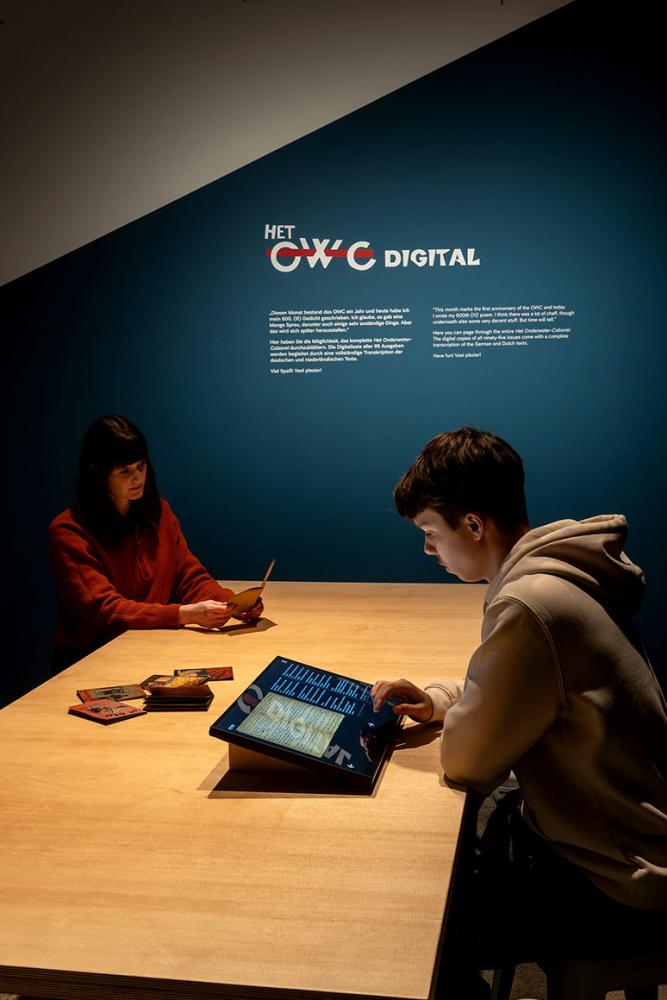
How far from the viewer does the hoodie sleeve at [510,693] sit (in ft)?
4.53

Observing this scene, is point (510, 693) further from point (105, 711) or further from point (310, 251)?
point (310, 251)

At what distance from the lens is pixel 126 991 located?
1003 mm

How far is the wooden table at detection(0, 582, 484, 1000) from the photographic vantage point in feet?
3.31

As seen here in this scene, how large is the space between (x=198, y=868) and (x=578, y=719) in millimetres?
611

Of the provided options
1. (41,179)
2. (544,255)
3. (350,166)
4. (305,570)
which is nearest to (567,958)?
(305,570)

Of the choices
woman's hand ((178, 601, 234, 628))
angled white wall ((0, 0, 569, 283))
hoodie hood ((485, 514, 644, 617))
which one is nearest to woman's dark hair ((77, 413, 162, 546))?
woman's hand ((178, 601, 234, 628))

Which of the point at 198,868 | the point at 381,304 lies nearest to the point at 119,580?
the point at 381,304

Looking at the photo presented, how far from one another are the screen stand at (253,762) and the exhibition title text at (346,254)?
266cm

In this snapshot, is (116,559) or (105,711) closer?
(105,711)

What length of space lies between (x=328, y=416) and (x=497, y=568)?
7.29 ft

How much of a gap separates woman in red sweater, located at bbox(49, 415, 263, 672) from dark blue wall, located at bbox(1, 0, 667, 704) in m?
0.84

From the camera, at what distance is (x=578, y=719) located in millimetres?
1392

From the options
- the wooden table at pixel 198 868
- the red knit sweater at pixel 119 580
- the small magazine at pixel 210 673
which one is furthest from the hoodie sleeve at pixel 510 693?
the red knit sweater at pixel 119 580

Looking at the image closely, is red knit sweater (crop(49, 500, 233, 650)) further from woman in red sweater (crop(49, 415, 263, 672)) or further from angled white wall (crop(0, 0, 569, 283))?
angled white wall (crop(0, 0, 569, 283))
